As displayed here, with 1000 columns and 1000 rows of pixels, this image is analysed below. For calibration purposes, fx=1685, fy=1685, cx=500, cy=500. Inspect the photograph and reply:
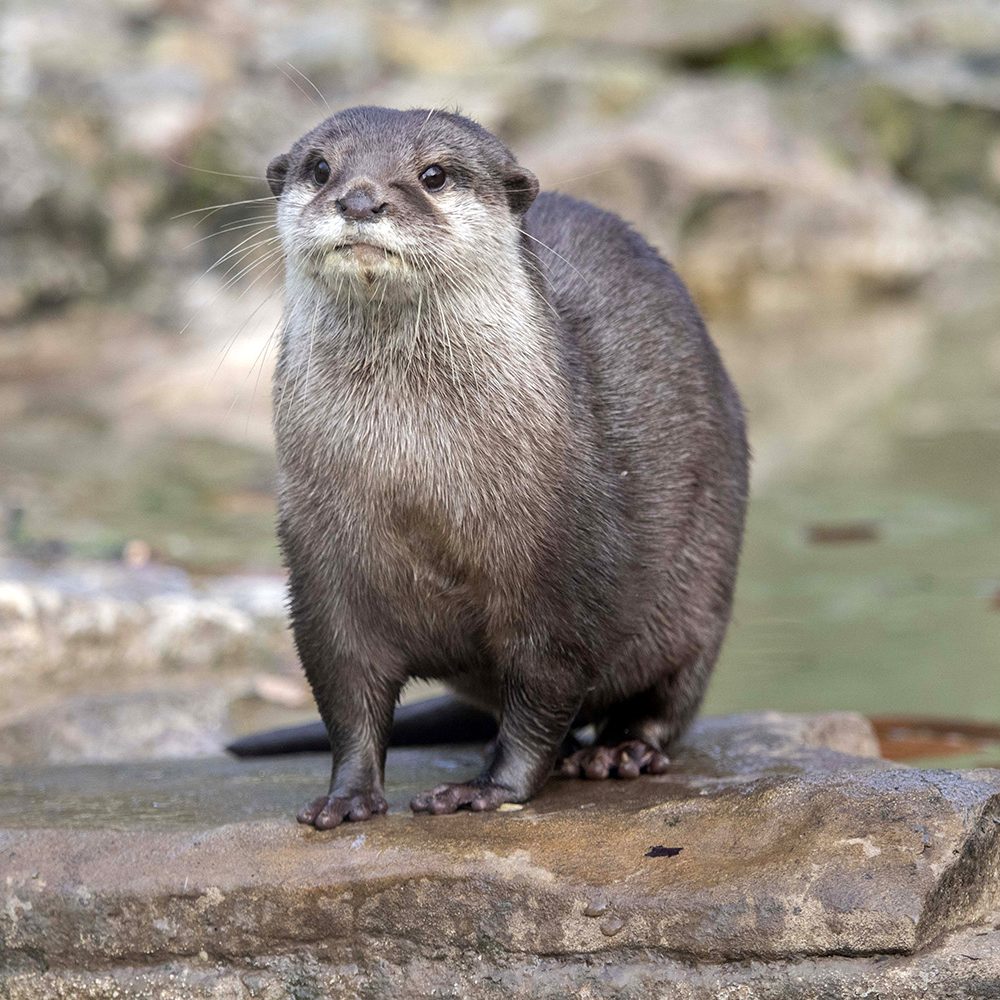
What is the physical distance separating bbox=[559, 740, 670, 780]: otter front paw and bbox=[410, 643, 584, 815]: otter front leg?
0.21m

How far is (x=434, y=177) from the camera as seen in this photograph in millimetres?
2777

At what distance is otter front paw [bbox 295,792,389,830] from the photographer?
9.04 feet

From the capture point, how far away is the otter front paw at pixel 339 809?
2.75 meters

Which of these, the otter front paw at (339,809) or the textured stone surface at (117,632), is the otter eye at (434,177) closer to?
the otter front paw at (339,809)

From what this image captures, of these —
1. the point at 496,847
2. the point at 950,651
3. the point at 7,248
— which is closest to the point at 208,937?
the point at 496,847

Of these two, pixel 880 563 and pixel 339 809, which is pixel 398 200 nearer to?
pixel 339 809

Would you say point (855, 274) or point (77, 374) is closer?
point (77, 374)

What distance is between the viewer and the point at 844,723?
11.9ft

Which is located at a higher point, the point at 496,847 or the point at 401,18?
the point at 401,18

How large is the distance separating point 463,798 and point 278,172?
115cm

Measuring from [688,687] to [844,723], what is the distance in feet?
1.66

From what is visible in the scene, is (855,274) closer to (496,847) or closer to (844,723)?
(844,723)

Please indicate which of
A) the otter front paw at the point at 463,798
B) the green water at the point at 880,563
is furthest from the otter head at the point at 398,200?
the green water at the point at 880,563

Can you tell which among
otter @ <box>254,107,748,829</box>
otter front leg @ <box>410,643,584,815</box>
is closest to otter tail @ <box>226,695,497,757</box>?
otter @ <box>254,107,748,829</box>
